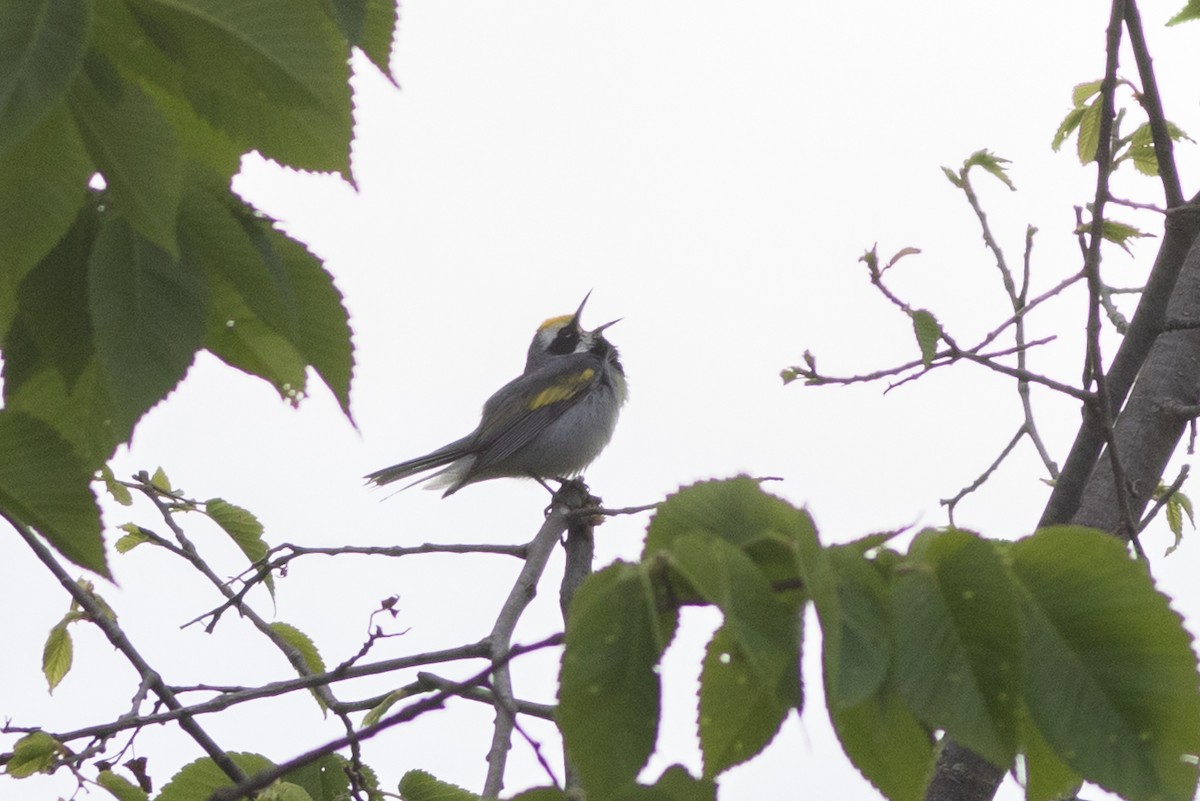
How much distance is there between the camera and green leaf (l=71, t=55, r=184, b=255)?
1.21 m

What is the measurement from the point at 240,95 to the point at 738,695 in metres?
0.82

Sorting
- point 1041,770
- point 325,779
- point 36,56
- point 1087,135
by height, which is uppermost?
point 1087,135

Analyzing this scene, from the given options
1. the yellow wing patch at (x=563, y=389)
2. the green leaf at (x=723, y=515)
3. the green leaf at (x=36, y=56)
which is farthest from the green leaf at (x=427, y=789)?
the yellow wing patch at (x=563, y=389)

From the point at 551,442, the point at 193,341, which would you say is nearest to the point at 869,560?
the point at 193,341

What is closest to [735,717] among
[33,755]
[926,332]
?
[33,755]

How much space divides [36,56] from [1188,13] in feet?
7.39

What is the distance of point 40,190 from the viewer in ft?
3.95

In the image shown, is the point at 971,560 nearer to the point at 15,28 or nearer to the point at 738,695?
the point at 738,695

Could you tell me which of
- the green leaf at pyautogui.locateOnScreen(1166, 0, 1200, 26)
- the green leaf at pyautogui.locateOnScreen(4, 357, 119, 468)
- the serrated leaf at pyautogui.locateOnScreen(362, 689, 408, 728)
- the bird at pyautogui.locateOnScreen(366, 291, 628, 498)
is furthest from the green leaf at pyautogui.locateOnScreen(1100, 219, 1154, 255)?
the bird at pyautogui.locateOnScreen(366, 291, 628, 498)

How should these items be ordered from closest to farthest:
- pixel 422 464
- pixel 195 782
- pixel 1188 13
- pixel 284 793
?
pixel 284 793 → pixel 195 782 → pixel 1188 13 → pixel 422 464

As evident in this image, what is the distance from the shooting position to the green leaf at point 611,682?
44.4 inches

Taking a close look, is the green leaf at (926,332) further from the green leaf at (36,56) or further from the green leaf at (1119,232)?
the green leaf at (36,56)

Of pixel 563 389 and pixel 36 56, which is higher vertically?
pixel 563 389

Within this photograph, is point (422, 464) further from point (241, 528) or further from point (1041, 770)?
point (1041, 770)
